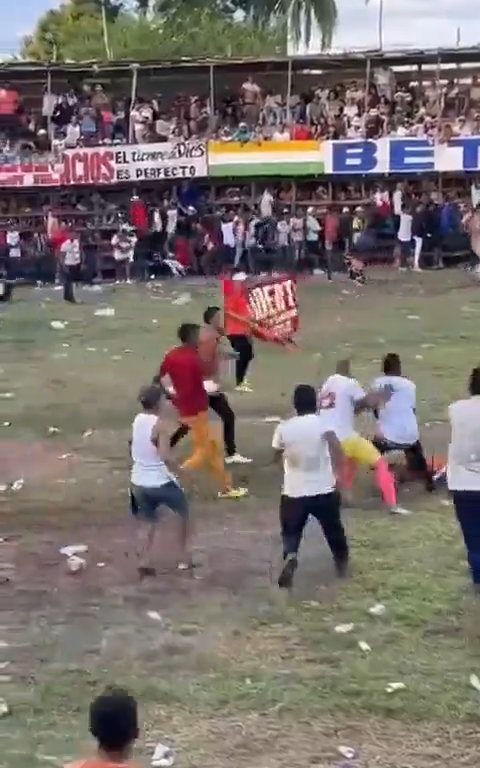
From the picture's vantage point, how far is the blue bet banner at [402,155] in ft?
108

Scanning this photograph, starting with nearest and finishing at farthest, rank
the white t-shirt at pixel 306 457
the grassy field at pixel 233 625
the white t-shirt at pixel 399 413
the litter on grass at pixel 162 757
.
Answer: the litter on grass at pixel 162 757, the grassy field at pixel 233 625, the white t-shirt at pixel 306 457, the white t-shirt at pixel 399 413

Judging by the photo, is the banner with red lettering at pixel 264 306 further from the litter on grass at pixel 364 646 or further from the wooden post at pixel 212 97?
the wooden post at pixel 212 97

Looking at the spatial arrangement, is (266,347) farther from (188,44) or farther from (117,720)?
(188,44)

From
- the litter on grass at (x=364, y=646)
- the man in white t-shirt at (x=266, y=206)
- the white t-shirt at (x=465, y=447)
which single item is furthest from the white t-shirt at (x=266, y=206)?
the litter on grass at (x=364, y=646)

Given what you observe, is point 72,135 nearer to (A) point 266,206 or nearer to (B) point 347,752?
(A) point 266,206

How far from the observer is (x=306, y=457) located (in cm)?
883

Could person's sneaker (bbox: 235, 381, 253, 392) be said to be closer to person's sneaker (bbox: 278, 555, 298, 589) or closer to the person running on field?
the person running on field

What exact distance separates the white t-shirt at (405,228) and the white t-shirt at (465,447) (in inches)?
973

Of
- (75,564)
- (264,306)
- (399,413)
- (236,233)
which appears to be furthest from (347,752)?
(236,233)

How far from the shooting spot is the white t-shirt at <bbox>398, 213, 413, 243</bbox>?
3297cm

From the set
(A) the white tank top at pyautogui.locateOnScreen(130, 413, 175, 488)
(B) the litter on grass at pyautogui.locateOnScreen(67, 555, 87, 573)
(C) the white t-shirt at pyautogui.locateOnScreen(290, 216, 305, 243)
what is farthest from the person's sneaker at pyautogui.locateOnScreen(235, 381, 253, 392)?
(C) the white t-shirt at pyautogui.locateOnScreen(290, 216, 305, 243)

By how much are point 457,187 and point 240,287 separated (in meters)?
20.2

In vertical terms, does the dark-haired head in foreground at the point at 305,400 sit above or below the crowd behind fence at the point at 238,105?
below

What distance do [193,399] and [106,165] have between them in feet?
73.5
